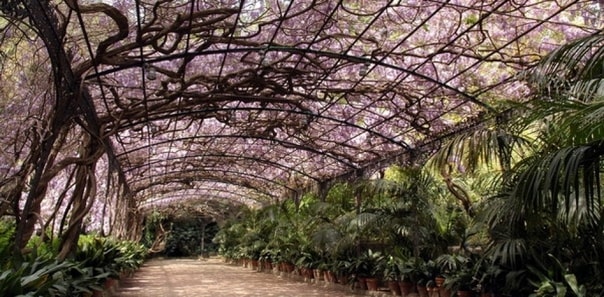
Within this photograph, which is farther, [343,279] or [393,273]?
[343,279]

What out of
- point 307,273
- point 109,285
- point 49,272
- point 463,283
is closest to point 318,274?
point 307,273

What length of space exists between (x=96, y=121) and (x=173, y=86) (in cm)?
147

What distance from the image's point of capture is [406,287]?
26.9 feet

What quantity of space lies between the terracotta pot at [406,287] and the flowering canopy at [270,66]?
8.97 ft

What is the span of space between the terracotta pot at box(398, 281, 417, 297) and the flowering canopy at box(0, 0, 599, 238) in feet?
8.97

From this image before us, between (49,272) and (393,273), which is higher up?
(49,272)

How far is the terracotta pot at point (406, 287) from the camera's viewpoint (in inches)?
321

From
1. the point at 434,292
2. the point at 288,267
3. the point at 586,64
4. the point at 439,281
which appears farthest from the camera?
the point at 288,267

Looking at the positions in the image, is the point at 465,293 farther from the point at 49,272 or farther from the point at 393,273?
the point at 49,272

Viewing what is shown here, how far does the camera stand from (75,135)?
7500 millimetres

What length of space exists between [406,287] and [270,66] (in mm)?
3889

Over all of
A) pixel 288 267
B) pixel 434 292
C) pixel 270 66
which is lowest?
pixel 434 292

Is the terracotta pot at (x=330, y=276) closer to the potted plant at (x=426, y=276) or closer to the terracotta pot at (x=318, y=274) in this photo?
the terracotta pot at (x=318, y=274)

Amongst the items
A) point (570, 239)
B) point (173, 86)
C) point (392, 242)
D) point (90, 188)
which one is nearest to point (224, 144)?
point (173, 86)
